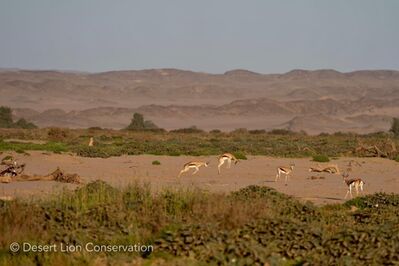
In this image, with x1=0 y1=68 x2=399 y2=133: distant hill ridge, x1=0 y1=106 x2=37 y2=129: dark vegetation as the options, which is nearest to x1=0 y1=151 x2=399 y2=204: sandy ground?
x1=0 y1=106 x2=37 y2=129: dark vegetation

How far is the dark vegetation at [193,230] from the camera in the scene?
9.40 m

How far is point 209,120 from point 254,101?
53.9ft

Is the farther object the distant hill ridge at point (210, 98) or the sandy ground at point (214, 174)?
the distant hill ridge at point (210, 98)

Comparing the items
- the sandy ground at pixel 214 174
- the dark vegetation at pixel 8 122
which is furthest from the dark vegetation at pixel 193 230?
the dark vegetation at pixel 8 122

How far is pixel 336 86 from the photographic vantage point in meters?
158

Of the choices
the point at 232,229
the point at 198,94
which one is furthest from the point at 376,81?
the point at 232,229

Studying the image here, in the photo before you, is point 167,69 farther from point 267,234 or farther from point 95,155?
point 267,234

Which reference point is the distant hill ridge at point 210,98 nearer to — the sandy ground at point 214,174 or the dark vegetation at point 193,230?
the sandy ground at point 214,174

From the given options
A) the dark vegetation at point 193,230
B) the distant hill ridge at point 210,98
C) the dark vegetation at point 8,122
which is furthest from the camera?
the distant hill ridge at point 210,98

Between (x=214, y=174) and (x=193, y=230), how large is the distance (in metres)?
15.1

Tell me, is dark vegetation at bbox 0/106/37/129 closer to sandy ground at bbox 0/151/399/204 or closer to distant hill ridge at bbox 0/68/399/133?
distant hill ridge at bbox 0/68/399/133

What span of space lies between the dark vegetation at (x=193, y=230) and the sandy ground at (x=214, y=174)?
176 inches

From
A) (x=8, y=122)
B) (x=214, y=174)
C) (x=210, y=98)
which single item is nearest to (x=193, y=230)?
(x=214, y=174)

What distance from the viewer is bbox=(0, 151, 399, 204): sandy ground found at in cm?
1903
